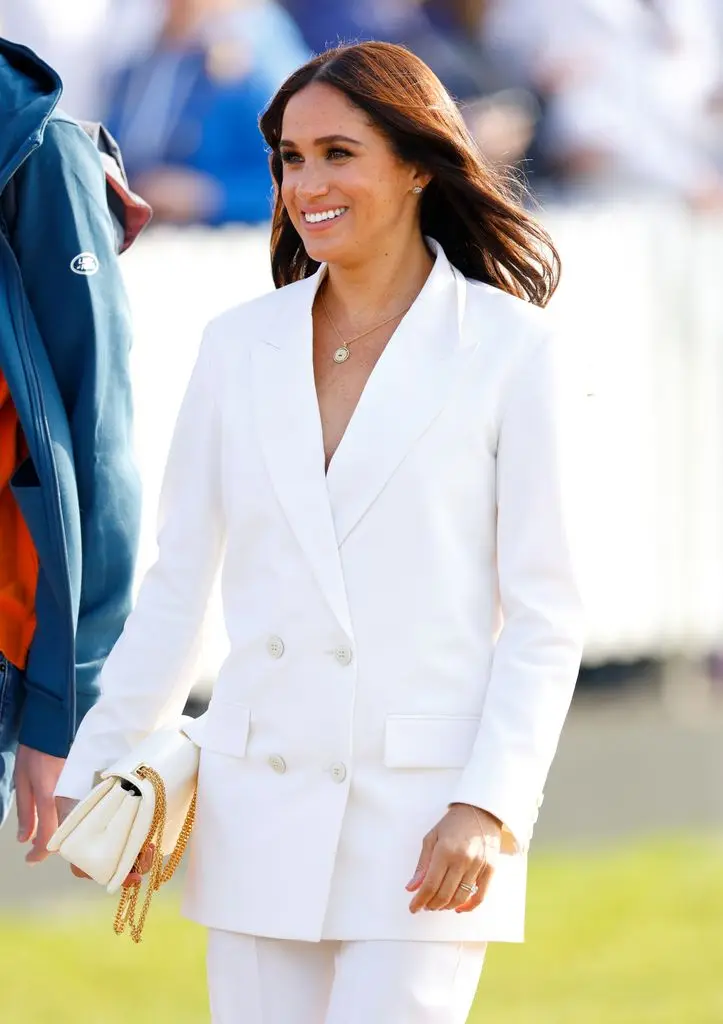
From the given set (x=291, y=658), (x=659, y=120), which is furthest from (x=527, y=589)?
(x=659, y=120)

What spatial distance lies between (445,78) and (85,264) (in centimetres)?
451

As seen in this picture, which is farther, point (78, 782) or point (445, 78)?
point (445, 78)

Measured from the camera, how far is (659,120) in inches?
319

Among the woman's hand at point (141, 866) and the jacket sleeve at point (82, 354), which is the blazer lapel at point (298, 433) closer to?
the jacket sleeve at point (82, 354)

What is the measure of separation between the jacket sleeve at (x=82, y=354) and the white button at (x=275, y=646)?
44cm

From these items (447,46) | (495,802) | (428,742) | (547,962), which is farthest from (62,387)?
(447,46)

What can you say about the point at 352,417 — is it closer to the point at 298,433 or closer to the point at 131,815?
the point at 298,433

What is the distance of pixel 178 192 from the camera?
283 inches

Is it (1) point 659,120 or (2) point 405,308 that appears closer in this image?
(2) point 405,308

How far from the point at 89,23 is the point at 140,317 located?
107 cm

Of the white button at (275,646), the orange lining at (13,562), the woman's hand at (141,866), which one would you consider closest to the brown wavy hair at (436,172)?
the orange lining at (13,562)

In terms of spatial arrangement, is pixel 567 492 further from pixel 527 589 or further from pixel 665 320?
pixel 665 320

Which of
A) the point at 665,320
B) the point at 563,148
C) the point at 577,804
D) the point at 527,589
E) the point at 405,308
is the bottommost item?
the point at 577,804

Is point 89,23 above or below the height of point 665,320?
above
